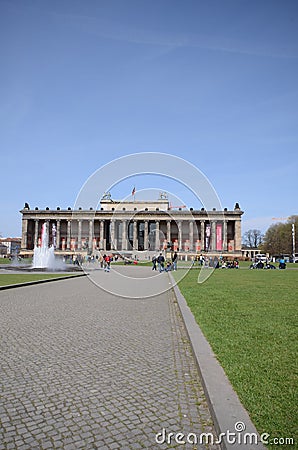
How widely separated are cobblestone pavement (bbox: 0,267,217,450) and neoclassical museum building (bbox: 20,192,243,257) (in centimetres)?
9389

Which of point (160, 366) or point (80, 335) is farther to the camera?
point (80, 335)

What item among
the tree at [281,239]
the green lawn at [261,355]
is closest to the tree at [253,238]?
the tree at [281,239]

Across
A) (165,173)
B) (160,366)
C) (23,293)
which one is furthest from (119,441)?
(23,293)

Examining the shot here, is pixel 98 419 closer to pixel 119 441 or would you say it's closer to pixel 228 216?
pixel 119 441

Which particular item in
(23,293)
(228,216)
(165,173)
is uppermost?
(228,216)

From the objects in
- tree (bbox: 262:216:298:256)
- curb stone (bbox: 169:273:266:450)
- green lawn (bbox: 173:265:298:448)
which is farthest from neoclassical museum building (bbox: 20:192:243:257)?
curb stone (bbox: 169:273:266:450)

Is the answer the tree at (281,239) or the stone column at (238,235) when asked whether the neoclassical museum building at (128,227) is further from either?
the tree at (281,239)

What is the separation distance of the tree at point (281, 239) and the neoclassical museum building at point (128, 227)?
52.0 ft

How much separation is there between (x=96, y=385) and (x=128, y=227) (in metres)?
104

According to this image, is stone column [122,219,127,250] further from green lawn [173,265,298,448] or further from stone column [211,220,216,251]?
green lawn [173,265,298,448]

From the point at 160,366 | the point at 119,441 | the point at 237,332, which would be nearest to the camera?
the point at 119,441

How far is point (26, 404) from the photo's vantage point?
13.8 ft

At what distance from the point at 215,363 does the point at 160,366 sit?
3.09ft

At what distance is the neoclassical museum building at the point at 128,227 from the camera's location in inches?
4090
